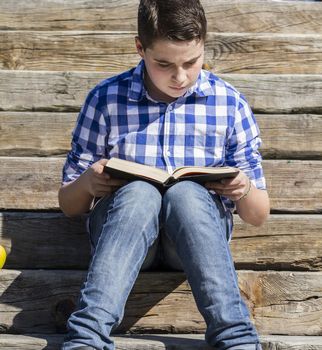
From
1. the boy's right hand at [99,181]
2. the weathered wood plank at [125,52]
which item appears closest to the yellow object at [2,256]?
the boy's right hand at [99,181]

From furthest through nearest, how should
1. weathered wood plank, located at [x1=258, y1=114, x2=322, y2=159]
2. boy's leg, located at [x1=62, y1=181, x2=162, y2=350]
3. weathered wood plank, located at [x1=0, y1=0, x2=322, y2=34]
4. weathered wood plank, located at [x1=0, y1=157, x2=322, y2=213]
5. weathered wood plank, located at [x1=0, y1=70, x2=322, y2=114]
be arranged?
Answer: weathered wood plank, located at [x1=0, y1=0, x2=322, y2=34] < weathered wood plank, located at [x1=0, y1=70, x2=322, y2=114] < weathered wood plank, located at [x1=258, y1=114, x2=322, y2=159] < weathered wood plank, located at [x1=0, y1=157, x2=322, y2=213] < boy's leg, located at [x1=62, y1=181, x2=162, y2=350]

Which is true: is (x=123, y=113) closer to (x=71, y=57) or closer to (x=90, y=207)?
(x=90, y=207)

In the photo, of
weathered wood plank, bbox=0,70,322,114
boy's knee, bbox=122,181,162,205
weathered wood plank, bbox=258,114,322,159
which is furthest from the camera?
weathered wood plank, bbox=0,70,322,114

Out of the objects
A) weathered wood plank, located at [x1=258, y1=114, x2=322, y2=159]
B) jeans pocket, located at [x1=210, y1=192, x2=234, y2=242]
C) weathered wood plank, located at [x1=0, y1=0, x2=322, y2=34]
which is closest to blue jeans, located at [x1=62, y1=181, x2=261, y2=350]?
jeans pocket, located at [x1=210, y1=192, x2=234, y2=242]

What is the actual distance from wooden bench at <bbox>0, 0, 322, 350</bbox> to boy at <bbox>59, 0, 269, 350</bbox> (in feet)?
0.59

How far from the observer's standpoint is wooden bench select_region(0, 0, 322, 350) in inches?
90.3

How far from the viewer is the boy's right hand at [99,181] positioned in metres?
2.12

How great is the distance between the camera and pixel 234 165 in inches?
91.4

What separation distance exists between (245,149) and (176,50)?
0.37 m

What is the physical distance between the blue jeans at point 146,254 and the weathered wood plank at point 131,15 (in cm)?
155

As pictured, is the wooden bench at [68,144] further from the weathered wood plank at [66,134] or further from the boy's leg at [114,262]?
the boy's leg at [114,262]

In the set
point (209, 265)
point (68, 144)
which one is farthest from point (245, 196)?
point (68, 144)

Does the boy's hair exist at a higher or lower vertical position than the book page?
higher

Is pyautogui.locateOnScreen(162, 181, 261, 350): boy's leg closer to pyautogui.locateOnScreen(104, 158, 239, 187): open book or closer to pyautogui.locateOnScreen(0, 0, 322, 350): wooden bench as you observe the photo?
pyautogui.locateOnScreen(104, 158, 239, 187): open book
